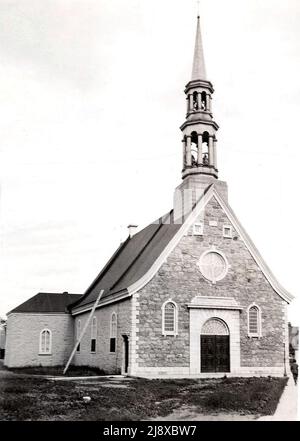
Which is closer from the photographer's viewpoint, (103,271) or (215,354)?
(215,354)

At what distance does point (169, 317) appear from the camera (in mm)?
23703

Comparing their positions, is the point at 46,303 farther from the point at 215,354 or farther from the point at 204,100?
the point at 204,100

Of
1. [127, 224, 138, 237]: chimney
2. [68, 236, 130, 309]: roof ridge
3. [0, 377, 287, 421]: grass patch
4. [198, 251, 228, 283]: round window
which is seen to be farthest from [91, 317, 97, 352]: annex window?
[0, 377, 287, 421]: grass patch

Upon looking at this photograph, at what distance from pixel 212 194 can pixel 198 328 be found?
19.8 ft

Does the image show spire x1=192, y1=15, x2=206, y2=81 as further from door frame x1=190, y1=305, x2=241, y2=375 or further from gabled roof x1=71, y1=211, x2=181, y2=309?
door frame x1=190, y1=305, x2=241, y2=375

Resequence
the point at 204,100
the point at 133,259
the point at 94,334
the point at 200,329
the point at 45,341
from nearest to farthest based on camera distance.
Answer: the point at 200,329 < the point at 204,100 < the point at 133,259 < the point at 94,334 < the point at 45,341

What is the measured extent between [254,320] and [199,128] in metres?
9.47

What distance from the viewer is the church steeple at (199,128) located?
2689cm

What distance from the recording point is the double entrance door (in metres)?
23.8

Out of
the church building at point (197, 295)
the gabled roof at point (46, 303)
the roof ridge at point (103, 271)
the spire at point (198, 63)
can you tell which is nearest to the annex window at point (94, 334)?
the church building at point (197, 295)

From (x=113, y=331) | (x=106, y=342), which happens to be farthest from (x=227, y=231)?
(x=106, y=342)

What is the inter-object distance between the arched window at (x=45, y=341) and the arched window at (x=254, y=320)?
15329 millimetres
